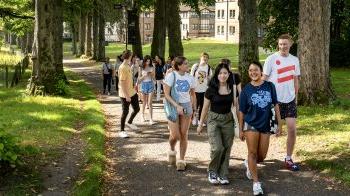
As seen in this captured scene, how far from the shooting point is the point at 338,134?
10.8 meters

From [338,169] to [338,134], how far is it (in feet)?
8.38

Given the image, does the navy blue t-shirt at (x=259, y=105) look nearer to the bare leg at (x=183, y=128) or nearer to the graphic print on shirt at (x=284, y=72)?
the graphic print on shirt at (x=284, y=72)

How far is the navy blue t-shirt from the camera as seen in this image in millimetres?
7203

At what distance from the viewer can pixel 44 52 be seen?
1895 centimetres

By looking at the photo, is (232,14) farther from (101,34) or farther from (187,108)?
(187,108)

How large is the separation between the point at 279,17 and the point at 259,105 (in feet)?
83.9

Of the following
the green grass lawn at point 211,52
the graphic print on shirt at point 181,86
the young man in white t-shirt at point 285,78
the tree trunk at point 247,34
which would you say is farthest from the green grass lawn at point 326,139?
the green grass lawn at point 211,52

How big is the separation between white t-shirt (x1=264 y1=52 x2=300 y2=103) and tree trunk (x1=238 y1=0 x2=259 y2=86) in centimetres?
887

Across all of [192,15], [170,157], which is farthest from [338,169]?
[192,15]

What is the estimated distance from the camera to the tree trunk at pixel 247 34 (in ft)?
56.9

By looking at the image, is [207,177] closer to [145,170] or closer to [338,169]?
[145,170]

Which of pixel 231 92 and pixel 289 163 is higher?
pixel 231 92

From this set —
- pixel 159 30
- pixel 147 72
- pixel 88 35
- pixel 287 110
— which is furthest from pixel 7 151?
pixel 88 35

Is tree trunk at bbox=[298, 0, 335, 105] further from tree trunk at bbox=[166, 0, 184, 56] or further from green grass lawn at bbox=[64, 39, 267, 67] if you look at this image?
green grass lawn at bbox=[64, 39, 267, 67]
